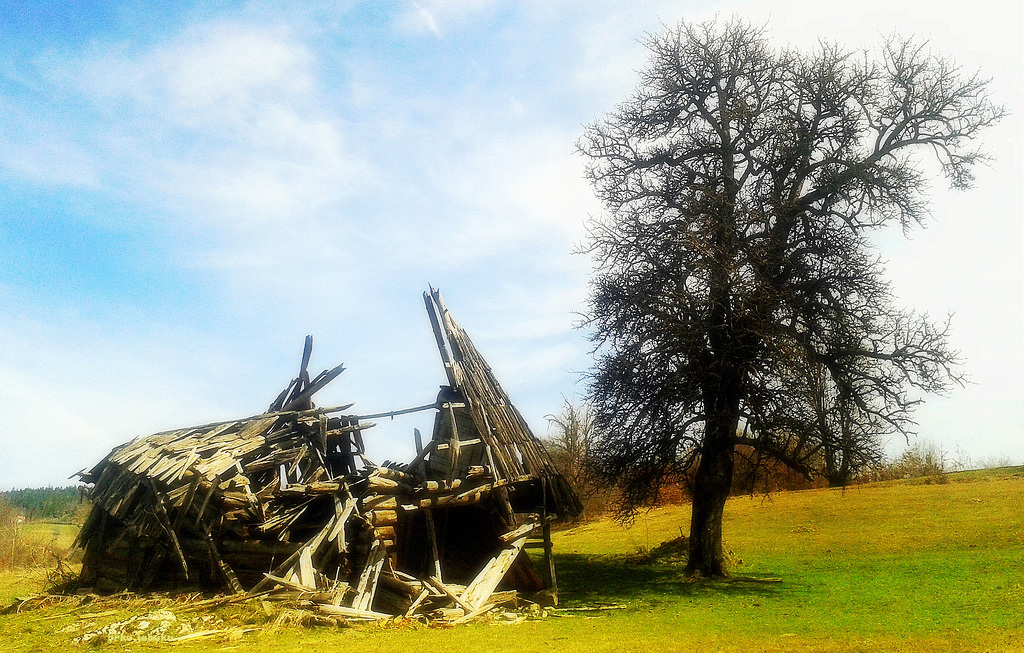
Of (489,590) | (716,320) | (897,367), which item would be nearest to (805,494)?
(897,367)

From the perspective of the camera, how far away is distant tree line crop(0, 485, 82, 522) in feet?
147

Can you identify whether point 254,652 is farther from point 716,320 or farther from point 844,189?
point 844,189


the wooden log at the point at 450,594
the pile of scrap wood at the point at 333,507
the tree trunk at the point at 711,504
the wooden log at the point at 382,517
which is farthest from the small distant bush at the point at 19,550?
the tree trunk at the point at 711,504

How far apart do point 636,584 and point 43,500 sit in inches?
1903

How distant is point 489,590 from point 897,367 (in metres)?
11.5

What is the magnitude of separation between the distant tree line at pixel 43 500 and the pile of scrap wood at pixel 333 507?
3265 cm

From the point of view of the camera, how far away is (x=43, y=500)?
5069cm

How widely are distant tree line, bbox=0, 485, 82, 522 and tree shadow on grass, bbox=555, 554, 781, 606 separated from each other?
35.6m

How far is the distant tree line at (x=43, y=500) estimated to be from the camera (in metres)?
44.8

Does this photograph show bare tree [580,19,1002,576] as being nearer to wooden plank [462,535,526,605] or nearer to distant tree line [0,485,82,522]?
wooden plank [462,535,526,605]

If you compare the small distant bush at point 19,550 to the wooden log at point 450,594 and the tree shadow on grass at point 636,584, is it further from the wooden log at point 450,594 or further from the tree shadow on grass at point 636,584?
the tree shadow on grass at point 636,584

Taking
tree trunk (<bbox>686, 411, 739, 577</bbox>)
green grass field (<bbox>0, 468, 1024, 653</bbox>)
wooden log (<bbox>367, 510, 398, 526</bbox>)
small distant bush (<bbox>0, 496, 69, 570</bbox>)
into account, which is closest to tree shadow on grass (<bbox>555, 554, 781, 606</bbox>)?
green grass field (<bbox>0, 468, 1024, 653</bbox>)

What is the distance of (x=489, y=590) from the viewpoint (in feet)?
44.3

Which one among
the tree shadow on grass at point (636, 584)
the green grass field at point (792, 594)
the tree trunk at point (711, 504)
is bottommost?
the tree shadow on grass at point (636, 584)
